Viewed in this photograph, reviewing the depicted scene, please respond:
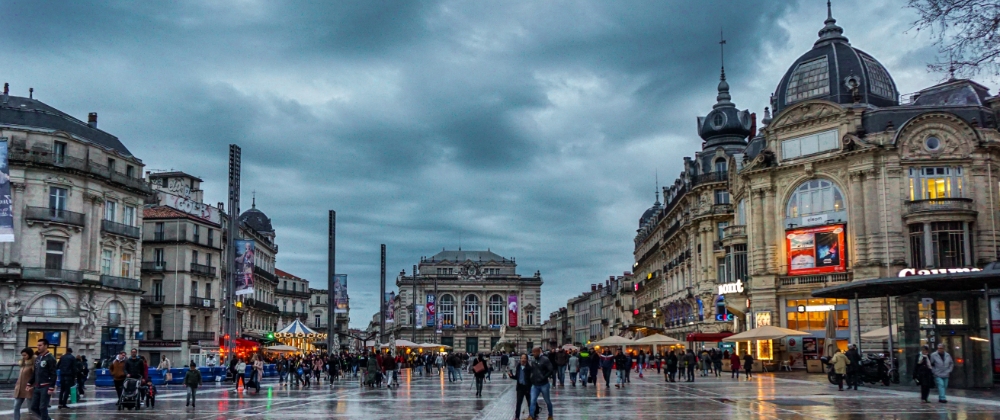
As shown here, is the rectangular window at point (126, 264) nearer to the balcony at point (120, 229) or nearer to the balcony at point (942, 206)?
the balcony at point (120, 229)

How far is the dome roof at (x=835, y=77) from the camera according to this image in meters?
50.1

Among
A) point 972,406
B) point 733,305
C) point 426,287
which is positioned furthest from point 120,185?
point 426,287

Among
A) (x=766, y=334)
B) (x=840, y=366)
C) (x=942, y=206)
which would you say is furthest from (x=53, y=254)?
(x=942, y=206)

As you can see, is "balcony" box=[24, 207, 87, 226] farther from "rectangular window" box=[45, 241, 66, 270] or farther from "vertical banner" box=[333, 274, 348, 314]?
"vertical banner" box=[333, 274, 348, 314]

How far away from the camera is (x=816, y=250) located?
48625 mm

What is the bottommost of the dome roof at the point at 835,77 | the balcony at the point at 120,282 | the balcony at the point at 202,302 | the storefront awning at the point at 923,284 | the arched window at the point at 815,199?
the storefront awning at the point at 923,284

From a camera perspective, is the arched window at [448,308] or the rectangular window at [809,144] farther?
the arched window at [448,308]

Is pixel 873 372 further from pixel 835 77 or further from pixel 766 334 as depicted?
pixel 835 77

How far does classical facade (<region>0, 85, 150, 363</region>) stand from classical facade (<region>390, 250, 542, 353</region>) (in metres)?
83.2

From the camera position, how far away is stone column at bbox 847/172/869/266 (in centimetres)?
4666

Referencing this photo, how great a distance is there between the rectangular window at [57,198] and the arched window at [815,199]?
4037cm

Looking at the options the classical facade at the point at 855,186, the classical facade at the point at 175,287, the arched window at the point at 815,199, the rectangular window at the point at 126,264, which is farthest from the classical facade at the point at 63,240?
the arched window at the point at 815,199

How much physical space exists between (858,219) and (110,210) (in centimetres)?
4235

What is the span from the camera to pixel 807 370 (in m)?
46.2
